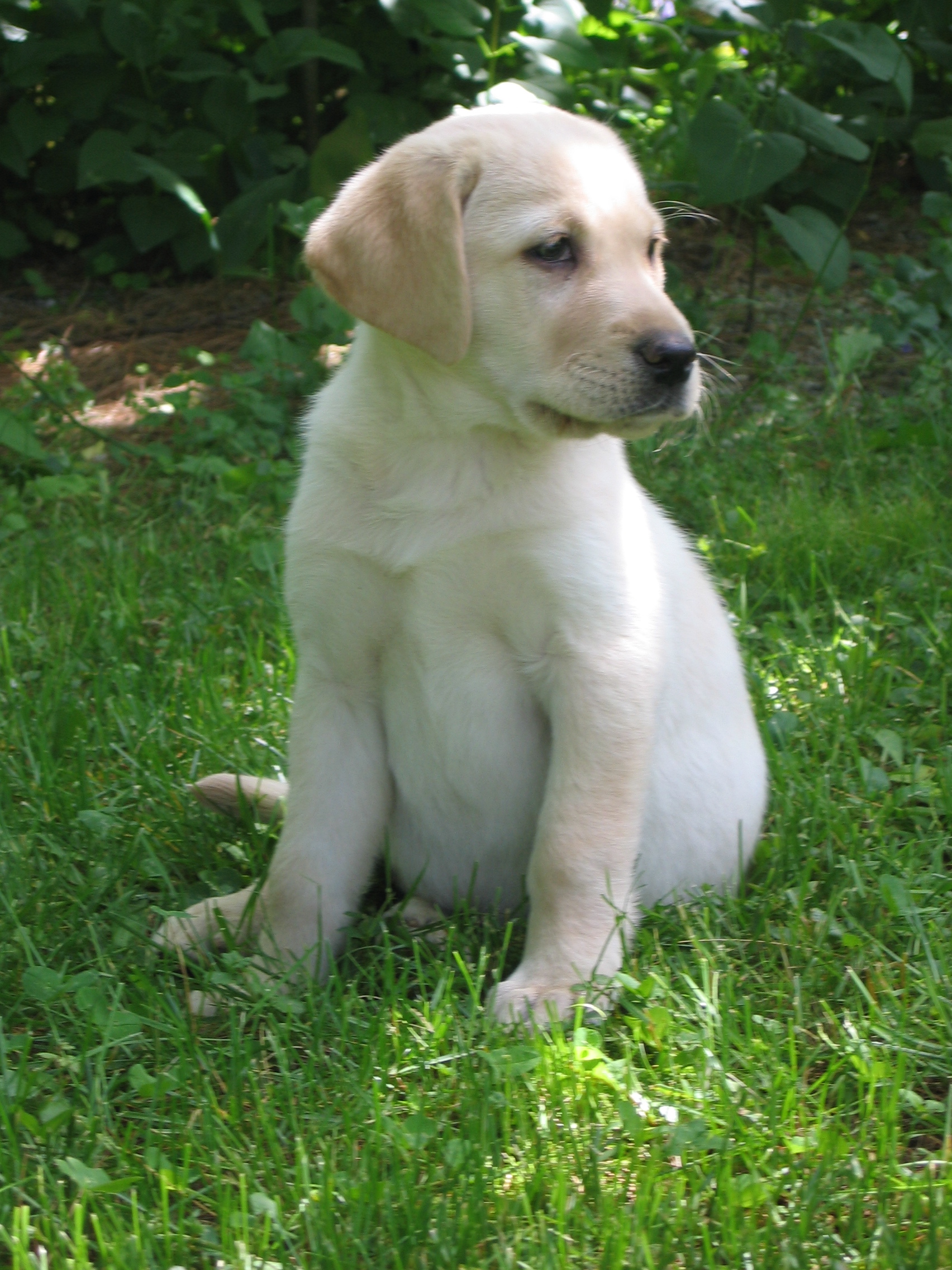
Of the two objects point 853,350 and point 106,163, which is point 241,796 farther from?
point 106,163

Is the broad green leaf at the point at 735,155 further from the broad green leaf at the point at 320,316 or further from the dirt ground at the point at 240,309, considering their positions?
the broad green leaf at the point at 320,316

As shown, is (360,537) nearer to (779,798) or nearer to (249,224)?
(779,798)

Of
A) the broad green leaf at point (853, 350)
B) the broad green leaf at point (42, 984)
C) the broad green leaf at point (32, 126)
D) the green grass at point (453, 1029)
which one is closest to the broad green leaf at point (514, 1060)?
the green grass at point (453, 1029)

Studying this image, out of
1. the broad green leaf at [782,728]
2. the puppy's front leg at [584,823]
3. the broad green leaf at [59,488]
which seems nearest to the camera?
the puppy's front leg at [584,823]

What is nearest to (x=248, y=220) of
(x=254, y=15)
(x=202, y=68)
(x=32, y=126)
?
(x=202, y=68)

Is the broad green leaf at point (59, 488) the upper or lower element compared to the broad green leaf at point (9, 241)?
lower

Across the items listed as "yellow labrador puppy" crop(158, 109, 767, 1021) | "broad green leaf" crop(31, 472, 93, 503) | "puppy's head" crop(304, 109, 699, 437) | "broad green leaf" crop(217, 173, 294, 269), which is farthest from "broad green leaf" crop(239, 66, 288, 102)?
"puppy's head" crop(304, 109, 699, 437)

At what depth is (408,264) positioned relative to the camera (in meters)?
2.20

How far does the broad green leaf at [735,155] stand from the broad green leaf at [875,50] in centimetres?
34

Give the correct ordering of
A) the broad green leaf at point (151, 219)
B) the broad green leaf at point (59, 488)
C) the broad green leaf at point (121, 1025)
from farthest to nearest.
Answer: the broad green leaf at point (151, 219), the broad green leaf at point (59, 488), the broad green leaf at point (121, 1025)

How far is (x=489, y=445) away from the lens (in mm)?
2342

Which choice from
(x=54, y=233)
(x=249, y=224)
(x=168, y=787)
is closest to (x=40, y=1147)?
(x=168, y=787)

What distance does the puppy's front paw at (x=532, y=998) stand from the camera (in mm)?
2205

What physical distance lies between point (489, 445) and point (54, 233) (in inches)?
178
